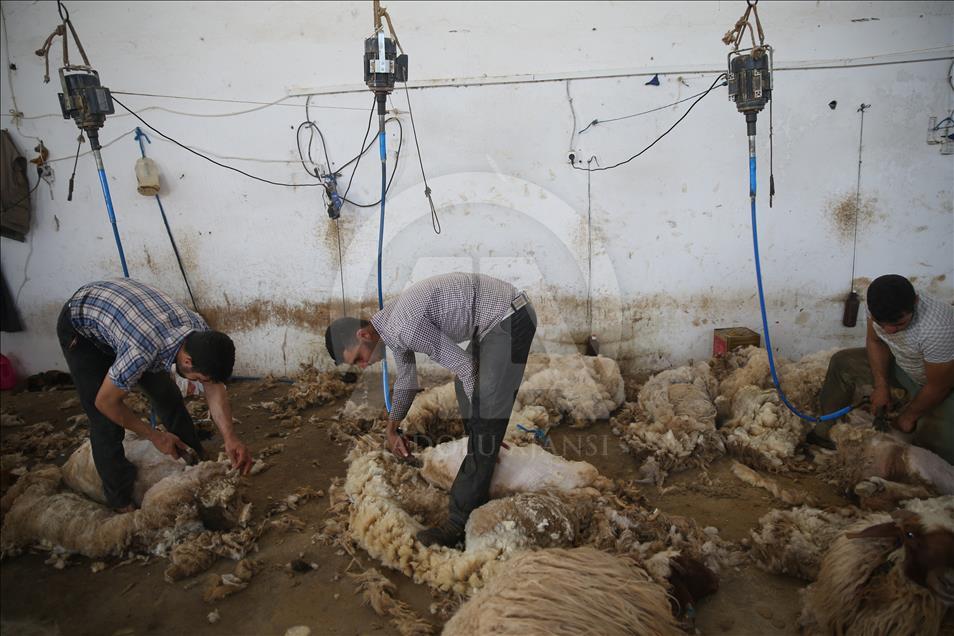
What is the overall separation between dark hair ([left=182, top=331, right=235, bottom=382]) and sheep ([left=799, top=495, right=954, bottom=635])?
2515mm

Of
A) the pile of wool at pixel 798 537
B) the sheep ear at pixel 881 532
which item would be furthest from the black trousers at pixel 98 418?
the sheep ear at pixel 881 532

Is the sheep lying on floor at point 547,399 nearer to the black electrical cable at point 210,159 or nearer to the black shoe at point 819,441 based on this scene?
the black shoe at point 819,441

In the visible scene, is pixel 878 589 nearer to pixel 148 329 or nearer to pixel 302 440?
pixel 148 329

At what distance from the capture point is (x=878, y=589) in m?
1.84

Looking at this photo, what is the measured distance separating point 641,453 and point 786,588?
1173mm

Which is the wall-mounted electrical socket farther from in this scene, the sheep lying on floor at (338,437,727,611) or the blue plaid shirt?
the blue plaid shirt

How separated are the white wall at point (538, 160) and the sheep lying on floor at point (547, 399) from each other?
0.67 meters

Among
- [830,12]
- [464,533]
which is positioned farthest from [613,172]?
[464,533]

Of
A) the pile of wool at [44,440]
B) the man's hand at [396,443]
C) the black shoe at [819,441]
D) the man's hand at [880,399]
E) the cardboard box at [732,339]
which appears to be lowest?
the pile of wool at [44,440]

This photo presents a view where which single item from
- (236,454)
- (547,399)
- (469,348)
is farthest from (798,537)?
(236,454)

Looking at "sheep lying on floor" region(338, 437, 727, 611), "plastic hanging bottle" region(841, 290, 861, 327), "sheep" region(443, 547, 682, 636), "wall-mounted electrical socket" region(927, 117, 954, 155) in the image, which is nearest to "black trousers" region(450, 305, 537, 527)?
"sheep lying on floor" region(338, 437, 727, 611)

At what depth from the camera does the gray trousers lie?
9.27 feet

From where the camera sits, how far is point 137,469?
9.73 feet

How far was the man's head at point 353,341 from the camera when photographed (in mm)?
2730
